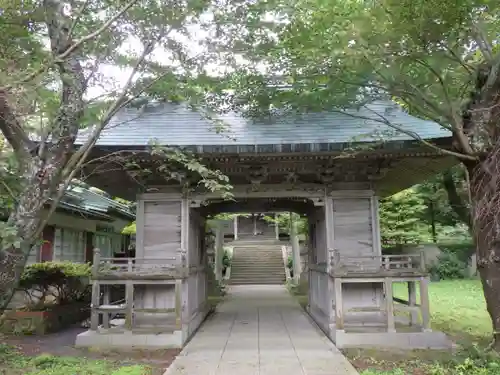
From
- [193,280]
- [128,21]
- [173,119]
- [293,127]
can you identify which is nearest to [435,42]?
[293,127]

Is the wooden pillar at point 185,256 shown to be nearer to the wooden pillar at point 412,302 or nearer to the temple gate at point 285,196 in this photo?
the temple gate at point 285,196

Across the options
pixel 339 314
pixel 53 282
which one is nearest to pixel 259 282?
pixel 53 282

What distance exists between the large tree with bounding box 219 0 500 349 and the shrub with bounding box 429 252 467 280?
1560 centimetres

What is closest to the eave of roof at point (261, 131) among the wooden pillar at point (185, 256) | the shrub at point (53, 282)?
the wooden pillar at point (185, 256)

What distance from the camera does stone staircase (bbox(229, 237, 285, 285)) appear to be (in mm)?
24062

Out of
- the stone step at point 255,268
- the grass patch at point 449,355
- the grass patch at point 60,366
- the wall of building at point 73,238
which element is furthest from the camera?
the stone step at point 255,268

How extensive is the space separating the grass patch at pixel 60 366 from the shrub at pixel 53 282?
3098mm

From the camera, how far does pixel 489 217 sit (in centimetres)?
678

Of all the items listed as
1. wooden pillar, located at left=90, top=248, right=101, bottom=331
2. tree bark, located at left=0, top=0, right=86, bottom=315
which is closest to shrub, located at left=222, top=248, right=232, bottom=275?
wooden pillar, located at left=90, top=248, right=101, bottom=331

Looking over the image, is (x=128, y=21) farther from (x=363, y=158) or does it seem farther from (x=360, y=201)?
(x=360, y=201)

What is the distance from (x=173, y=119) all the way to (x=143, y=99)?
2865 mm

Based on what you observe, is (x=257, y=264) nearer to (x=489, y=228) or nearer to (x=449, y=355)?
(x=449, y=355)

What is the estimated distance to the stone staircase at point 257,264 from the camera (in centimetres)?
2406

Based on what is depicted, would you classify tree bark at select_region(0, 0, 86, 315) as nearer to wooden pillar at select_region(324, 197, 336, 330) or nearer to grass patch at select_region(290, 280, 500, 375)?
grass patch at select_region(290, 280, 500, 375)
